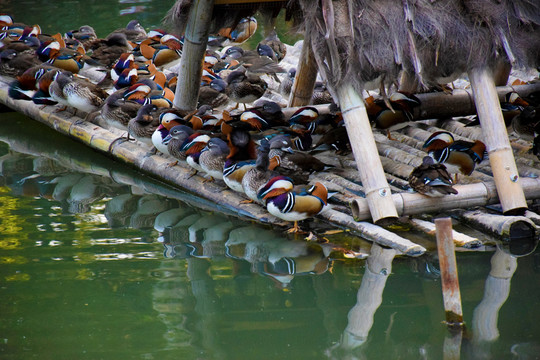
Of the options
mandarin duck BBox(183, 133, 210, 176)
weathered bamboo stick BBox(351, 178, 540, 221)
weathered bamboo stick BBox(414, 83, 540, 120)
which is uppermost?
weathered bamboo stick BBox(414, 83, 540, 120)

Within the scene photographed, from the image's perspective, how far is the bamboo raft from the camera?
5.89 metres

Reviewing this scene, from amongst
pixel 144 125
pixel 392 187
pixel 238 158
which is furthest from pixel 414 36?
pixel 144 125

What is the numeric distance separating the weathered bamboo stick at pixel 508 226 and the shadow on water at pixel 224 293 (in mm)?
114

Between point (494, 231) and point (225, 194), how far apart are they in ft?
8.35

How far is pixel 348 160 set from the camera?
25.0ft

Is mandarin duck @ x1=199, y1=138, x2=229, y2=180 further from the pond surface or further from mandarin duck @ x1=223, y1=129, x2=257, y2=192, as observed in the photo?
the pond surface

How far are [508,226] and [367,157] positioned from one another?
1.26 m

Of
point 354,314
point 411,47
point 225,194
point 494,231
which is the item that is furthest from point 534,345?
point 225,194

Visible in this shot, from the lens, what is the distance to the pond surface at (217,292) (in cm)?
455

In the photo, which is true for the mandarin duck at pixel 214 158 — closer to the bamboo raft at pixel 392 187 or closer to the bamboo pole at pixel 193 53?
the bamboo raft at pixel 392 187

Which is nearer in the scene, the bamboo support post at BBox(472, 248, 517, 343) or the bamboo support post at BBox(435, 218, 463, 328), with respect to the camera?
the bamboo support post at BBox(435, 218, 463, 328)

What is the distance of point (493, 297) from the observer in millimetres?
5105

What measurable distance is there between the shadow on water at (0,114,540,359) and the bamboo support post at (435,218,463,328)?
220 millimetres

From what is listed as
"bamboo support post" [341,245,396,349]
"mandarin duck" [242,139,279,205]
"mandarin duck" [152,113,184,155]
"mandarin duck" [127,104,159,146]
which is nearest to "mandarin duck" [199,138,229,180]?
"mandarin duck" [242,139,279,205]
